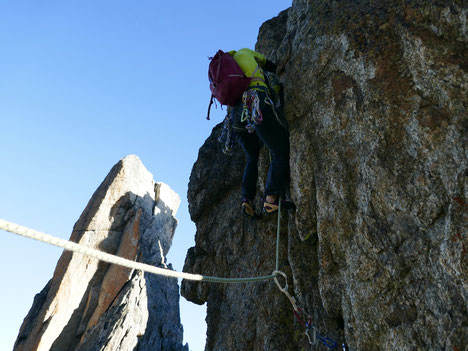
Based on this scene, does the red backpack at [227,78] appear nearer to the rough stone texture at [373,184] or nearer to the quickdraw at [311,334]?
the rough stone texture at [373,184]

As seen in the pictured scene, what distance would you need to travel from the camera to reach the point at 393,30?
4535mm

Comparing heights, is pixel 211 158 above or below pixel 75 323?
above

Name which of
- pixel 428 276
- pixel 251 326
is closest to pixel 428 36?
pixel 428 276

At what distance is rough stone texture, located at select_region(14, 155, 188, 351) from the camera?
52.0ft

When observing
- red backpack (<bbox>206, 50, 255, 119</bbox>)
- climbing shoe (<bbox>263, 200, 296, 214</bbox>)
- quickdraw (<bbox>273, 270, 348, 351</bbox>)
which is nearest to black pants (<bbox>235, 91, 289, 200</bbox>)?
climbing shoe (<bbox>263, 200, 296, 214</bbox>)

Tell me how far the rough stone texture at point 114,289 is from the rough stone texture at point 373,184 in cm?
1108

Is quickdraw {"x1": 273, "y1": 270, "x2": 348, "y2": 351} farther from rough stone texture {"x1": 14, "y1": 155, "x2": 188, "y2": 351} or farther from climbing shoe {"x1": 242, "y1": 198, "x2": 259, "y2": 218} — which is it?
rough stone texture {"x1": 14, "y1": 155, "x2": 188, "y2": 351}

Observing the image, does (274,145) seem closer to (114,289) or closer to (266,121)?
(266,121)

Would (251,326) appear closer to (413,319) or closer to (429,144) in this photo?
(413,319)

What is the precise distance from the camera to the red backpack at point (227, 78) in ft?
19.4

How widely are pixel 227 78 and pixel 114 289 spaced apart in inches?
594

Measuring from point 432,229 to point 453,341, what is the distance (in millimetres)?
986

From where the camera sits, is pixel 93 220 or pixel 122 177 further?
pixel 122 177

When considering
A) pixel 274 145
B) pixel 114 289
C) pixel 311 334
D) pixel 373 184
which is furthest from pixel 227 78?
pixel 114 289
